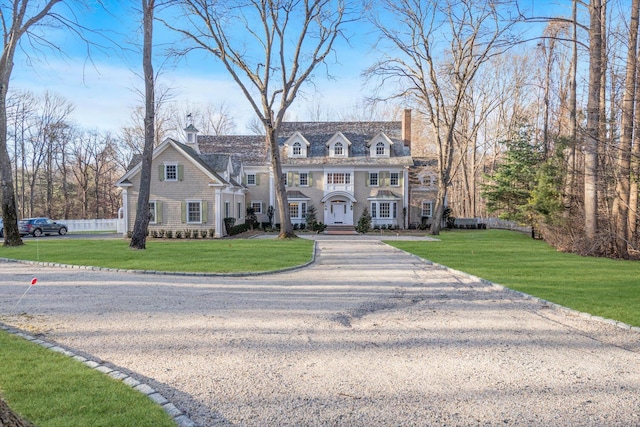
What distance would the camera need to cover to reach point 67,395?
355 centimetres

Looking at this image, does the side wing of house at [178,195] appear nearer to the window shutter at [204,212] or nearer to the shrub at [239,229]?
the window shutter at [204,212]

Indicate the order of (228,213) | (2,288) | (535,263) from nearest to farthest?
(2,288) < (535,263) < (228,213)

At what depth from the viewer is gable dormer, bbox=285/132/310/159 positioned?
111ft

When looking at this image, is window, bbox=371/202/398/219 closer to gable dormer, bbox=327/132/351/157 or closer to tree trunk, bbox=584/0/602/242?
gable dormer, bbox=327/132/351/157

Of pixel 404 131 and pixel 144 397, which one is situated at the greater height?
pixel 404 131

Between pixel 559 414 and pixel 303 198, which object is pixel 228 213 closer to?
pixel 303 198

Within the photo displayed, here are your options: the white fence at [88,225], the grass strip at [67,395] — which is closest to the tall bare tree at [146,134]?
the grass strip at [67,395]

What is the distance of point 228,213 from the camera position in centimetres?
2806

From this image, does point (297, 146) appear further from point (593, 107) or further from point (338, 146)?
point (593, 107)

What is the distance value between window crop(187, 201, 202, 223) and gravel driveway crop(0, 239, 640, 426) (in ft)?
55.5

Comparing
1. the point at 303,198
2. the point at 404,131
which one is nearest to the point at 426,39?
the point at 404,131

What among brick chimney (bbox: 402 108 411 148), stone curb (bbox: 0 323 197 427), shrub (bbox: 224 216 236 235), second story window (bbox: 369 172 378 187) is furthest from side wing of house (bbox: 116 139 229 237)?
stone curb (bbox: 0 323 197 427)

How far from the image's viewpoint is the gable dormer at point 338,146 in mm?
33562

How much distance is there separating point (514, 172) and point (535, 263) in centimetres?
1690
